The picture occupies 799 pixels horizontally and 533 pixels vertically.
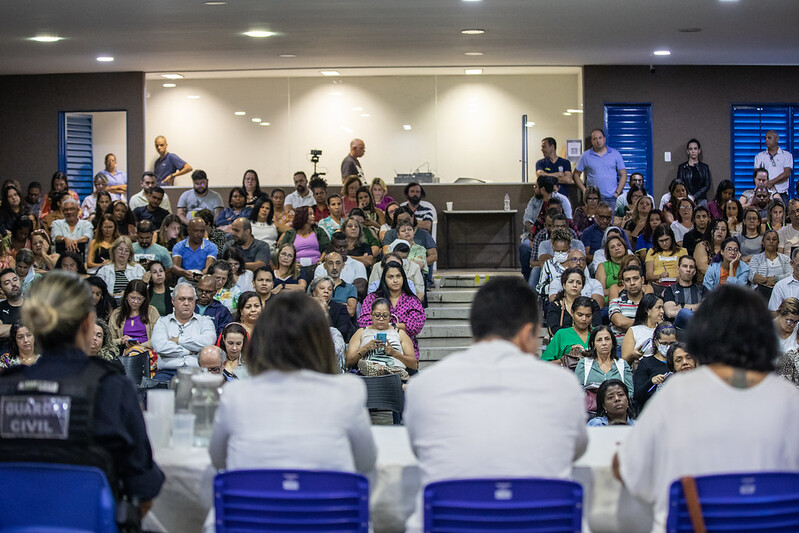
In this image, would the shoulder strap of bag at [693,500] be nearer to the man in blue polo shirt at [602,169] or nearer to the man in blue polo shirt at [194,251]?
the man in blue polo shirt at [194,251]

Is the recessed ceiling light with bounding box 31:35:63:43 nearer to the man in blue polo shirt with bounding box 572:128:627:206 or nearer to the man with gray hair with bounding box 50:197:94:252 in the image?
the man with gray hair with bounding box 50:197:94:252

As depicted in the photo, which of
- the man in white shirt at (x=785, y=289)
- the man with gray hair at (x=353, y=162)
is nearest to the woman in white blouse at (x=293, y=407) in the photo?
the man in white shirt at (x=785, y=289)

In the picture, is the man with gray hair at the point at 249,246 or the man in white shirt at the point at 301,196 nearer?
the man with gray hair at the point at 249,246

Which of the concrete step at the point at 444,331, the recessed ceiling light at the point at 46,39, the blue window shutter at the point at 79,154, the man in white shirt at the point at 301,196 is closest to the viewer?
the concrete step at the point at 444,331

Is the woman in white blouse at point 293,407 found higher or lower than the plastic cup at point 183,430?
higher

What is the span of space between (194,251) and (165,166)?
14.1 feet

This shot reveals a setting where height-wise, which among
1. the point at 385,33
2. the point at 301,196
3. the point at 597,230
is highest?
the point at 385,33

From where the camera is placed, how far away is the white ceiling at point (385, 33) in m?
8.37

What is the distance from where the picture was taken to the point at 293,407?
2479mm

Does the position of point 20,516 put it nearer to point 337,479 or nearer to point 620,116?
point 337,479

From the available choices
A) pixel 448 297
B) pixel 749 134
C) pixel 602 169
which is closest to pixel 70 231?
pixel 448 297

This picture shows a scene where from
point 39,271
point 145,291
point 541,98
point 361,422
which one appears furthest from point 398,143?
point 361,422

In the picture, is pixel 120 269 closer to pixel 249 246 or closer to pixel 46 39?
pixel 249 246

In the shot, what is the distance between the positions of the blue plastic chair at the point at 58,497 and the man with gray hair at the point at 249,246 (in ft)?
21.3
